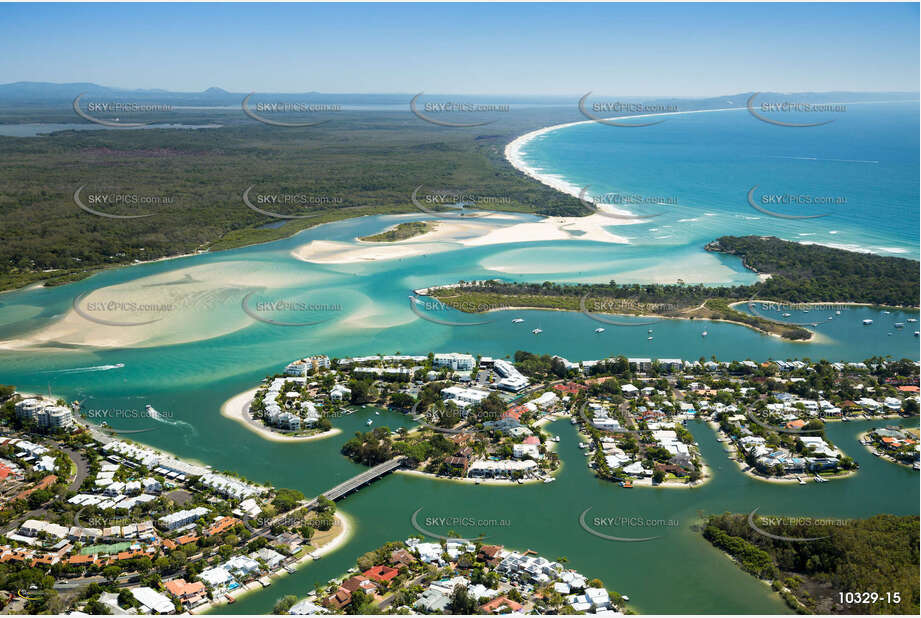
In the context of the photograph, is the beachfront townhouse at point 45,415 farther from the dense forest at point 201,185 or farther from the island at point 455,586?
the dense forest at point 201,185

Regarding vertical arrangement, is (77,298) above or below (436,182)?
below

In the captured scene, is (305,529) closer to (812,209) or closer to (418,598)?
(418,598)

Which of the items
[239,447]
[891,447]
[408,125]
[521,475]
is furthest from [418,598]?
[408,125]

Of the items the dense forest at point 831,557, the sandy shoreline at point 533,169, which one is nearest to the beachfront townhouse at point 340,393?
the dense forest at point 831,557

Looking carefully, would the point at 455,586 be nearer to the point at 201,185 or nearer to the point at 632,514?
the point at 632,514

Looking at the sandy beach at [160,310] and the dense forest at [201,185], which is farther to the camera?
the dense forest at [201,185]

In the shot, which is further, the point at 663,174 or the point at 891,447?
the point at 663,174

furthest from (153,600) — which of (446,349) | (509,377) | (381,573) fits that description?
(446,349)
